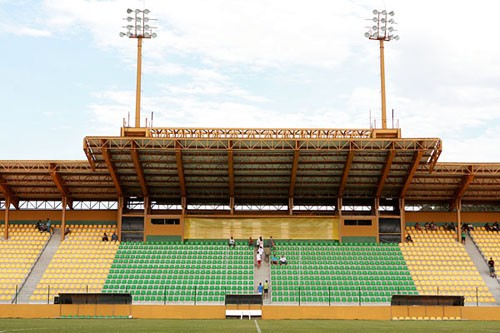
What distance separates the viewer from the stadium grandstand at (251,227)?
42.6 m

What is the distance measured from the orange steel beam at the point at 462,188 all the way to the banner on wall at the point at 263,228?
9813 millimetres

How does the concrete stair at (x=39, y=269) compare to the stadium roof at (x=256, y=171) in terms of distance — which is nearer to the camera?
the concrete stair at (x=39, y=269)

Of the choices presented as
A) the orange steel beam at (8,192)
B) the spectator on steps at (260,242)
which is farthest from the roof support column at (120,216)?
the spectator on steps at (260,242)

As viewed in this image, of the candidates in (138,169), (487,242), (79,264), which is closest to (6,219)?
(79,264)

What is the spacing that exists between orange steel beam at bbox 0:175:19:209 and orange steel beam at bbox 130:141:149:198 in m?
10.7

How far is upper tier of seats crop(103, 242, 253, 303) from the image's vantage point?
144 ft

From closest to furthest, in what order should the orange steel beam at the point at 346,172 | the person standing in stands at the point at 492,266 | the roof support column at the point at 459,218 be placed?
1. the orange steel beam at the point at 346,172
2. the person standing in stands at the point at 492,266
3. the roof support column at the point at 459,218

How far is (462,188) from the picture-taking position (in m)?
51.7

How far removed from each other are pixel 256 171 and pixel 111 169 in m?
10.7

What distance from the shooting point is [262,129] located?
46.2 metres

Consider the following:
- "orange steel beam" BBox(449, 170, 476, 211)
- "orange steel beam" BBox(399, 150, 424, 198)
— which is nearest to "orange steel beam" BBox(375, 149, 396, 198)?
"orange steel beam" BBox(399, 150, 424, 198)

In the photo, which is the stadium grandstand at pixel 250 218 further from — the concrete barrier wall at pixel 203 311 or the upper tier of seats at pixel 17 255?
the concrete barrier wall at pixel 203 311

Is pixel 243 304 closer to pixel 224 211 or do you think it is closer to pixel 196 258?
pixel 196 258

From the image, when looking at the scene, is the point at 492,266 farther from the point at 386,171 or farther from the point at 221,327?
the point at 221,327
